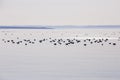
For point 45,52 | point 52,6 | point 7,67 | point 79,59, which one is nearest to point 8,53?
point 45,52

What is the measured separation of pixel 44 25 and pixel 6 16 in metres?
0.53

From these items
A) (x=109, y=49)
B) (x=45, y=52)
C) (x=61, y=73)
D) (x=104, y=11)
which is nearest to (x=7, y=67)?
(x=61, y=73)

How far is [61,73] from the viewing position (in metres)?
1.40

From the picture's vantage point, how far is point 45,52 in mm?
1965

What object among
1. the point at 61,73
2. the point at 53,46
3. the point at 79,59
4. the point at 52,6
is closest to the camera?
the point at 61,73

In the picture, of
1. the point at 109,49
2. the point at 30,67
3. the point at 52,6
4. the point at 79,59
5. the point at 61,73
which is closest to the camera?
the point at 61,73

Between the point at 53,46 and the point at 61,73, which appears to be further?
the point at 53,46

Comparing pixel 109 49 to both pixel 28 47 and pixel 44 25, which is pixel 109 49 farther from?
pixel 44 25

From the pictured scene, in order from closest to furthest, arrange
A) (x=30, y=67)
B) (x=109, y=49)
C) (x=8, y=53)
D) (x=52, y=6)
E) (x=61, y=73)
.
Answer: (x=61, y=73) < (x=30, y=67) < (x=8, y=53) < (x=109, y=49) < (x=52, y=6)

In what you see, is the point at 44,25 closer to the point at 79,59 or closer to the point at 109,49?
the point at 109,49

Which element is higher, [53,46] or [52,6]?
[52,6]

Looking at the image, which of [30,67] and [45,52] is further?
[45,52]

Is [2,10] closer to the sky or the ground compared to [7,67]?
closer to the sky

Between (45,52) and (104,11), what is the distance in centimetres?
168
